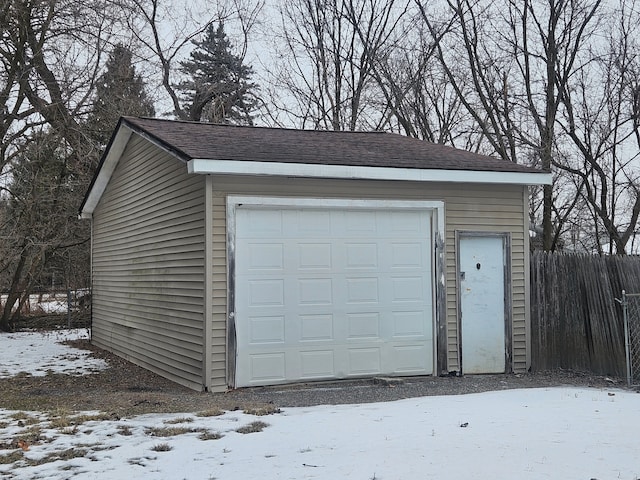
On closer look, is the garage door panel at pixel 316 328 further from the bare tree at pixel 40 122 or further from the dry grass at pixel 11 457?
the bare tree at pixel 40 122

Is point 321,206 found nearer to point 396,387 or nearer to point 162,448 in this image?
point 396,387

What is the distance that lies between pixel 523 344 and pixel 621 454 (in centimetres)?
484

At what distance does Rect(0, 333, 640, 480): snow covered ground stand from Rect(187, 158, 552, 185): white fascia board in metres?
2.94

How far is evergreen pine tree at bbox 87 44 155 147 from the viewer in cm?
1791

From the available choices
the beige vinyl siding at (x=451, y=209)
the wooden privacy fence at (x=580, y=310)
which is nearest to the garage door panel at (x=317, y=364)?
the beige vinyl siding at (x=451, y=209)

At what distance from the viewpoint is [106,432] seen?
19.7ft

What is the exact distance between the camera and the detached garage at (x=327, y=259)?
8.55 meters

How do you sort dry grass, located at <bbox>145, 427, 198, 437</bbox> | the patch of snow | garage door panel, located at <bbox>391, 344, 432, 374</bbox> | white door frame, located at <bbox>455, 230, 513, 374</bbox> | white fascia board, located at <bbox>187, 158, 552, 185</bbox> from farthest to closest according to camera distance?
1. the patch of snow
2. white door frame, located at <bbox>455, 230, 513, 374</bbox>
3. garage door panel, located at <bbox>391, 344, 432, 374</bbox>
4. white fascia board, located at <bbox>187, 158, 552, 185</bbox>
5. dry grass, located at <bbox>145, 427, 198, 437</bbox>

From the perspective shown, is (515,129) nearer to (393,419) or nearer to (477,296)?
(477,296)

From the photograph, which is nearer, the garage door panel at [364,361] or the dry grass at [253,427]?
the dry grass at [253,427]

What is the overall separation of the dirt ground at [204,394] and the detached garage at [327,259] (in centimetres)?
26

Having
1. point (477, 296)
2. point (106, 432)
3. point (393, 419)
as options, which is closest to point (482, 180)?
point (477, 296)

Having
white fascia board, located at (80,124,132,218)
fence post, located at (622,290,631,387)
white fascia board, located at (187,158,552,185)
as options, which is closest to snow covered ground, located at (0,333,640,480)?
fence post, located at (622,290,631,387)

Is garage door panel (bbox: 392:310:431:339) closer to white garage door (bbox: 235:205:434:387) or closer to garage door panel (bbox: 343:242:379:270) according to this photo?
white garage door (bbox: 235:205:434:387)
